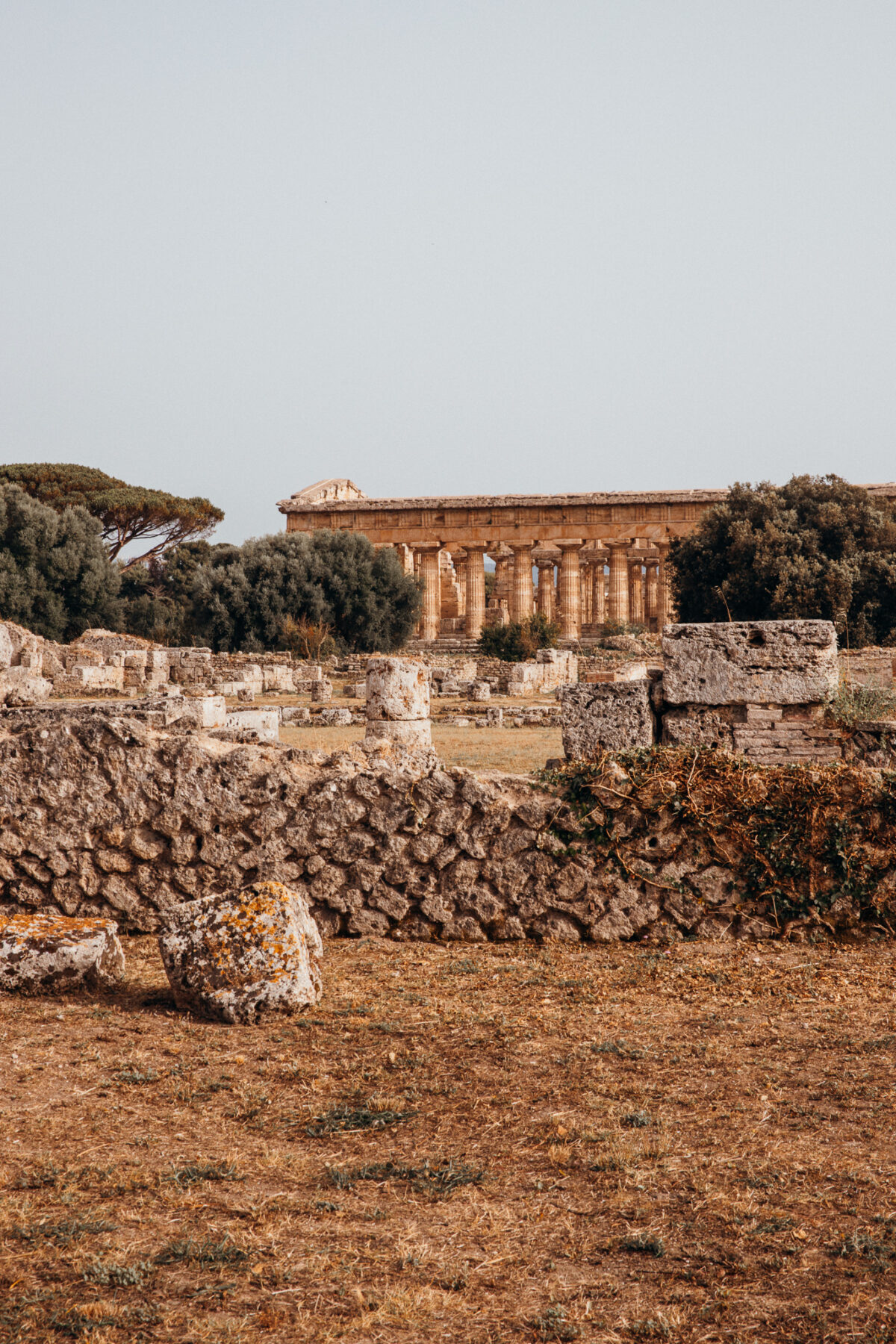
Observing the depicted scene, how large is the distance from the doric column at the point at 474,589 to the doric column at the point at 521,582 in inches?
65.9

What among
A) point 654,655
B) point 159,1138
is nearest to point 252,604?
point 654,655

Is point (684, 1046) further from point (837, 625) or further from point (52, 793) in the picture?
point (837, 625)

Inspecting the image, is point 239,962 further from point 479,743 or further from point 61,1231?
point 479,743

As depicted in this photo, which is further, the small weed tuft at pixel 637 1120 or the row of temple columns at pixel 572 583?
the row of temple columns at pixel 572 583

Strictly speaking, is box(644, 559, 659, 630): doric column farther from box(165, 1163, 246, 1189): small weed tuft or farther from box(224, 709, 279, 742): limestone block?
box(165, 1163, 246, 1189): small weed tuft

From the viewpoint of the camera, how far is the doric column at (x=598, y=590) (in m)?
60.4

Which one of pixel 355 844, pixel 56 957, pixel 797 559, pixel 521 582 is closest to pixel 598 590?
pixel 521 582

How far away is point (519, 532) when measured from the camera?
177ft

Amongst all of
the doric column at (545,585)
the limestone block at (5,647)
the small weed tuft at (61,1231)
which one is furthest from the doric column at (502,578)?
the small weed tuft at (61,1231)

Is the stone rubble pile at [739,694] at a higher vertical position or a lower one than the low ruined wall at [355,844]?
higher

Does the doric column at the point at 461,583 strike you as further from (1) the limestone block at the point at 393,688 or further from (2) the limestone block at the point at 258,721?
(1) the limestone block at the point at 393,688

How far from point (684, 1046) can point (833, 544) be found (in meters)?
32.5

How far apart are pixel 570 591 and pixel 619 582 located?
3366mm

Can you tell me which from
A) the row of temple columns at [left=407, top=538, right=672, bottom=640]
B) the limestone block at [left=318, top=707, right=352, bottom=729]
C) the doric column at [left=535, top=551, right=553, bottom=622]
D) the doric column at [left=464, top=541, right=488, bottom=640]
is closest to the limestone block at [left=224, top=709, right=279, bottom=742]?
the limestone block at [left=318, top=707, right=352, bottom=729]
